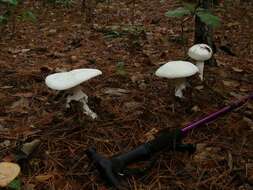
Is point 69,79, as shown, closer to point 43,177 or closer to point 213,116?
Result: point 43,177

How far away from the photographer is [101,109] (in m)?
2.68

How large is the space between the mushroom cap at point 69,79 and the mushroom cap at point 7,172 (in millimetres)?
564

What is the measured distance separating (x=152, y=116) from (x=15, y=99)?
116cm

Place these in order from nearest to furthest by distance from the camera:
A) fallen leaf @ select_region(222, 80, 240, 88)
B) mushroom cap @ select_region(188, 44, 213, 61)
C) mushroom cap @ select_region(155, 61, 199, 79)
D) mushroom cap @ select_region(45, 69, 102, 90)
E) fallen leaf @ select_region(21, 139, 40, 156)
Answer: fallen leaf @ select_region(21, 139, 40, 156) < mushroom cap @ select_region(45, 69, 102, 90) < mushroom cap @ select_region(155, 61, 199, 79) < mushroom cap @ select_region(188, 44, 213, 61) < fallen leaf @ select_region(222, 80, 240, 88)

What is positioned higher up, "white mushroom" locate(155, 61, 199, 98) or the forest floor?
"white mushroom" locate(155, 61, 199, 98)

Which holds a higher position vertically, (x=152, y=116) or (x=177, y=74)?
(x=177, y=74)

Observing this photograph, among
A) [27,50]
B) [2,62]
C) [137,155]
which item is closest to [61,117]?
[137,155]

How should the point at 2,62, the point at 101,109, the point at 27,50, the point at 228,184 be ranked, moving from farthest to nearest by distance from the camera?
1. the point at 27,50
2. the point at 2,62
3. the point at 101,109
4. the point at 228,184

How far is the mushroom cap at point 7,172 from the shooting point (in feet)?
6.08

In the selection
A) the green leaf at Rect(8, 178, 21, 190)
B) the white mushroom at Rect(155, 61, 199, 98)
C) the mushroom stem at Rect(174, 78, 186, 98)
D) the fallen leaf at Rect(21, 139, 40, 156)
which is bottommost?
the green leaf at Rect(8, 178, 21, 190)

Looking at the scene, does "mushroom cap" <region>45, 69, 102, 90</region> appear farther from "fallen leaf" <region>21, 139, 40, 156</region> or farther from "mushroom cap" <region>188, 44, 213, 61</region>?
"mushroom cap" <region>188, 44, 213, 61</region>

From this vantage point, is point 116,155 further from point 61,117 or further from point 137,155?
point 61,117

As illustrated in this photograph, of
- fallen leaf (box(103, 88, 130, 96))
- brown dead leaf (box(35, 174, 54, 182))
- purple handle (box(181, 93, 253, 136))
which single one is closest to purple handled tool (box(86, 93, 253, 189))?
purple handle (box(181, 93, 253, 136))

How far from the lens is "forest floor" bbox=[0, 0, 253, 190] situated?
2.02 metres
